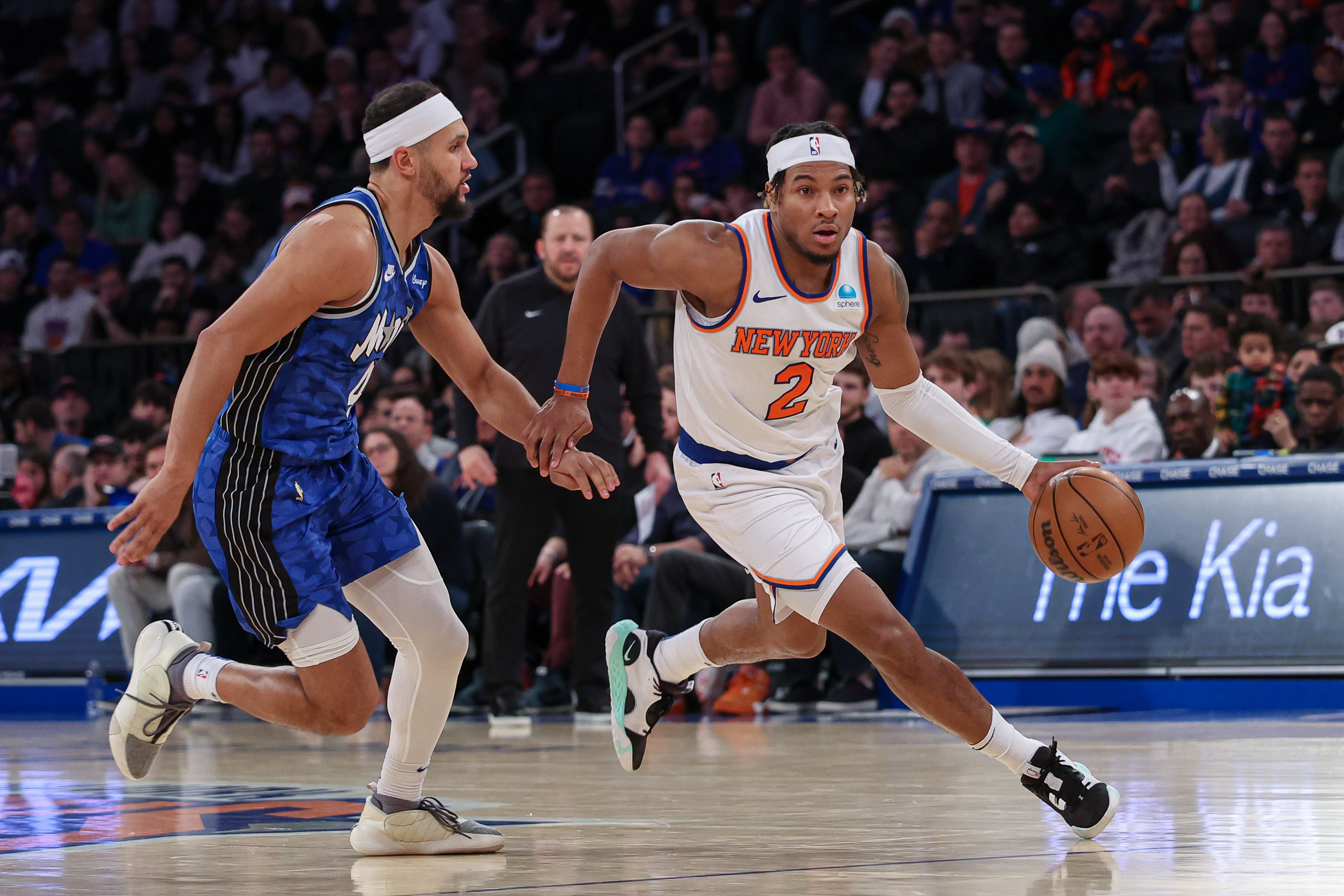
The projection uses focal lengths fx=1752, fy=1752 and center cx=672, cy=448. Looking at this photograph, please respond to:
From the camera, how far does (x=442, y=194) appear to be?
4.76 metres

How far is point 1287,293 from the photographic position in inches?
448

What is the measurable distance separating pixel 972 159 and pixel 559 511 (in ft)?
19.8

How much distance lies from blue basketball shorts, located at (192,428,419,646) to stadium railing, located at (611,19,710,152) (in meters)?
12.8

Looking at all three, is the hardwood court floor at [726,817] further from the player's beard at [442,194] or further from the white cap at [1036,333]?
the white cap at [1036,333]

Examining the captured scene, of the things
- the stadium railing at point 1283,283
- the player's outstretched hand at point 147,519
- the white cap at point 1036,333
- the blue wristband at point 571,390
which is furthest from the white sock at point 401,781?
the stadium railing at point 1283,283

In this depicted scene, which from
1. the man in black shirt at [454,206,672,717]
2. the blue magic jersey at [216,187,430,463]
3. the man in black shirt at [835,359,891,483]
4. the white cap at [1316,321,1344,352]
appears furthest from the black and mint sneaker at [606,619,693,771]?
the white cap at [1316,321,1344,352]

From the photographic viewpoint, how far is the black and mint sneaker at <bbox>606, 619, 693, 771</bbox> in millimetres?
5914

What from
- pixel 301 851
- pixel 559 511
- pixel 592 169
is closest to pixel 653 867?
pixel 301 851

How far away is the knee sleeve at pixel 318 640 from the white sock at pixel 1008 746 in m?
1.73

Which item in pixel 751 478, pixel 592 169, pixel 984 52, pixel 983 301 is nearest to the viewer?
pixel 751 478

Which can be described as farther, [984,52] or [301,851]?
[984,52]

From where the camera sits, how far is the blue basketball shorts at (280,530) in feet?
14.8

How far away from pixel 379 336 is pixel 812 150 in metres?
1.45

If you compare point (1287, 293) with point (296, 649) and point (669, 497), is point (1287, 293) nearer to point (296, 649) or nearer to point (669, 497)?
point (669, 497)
